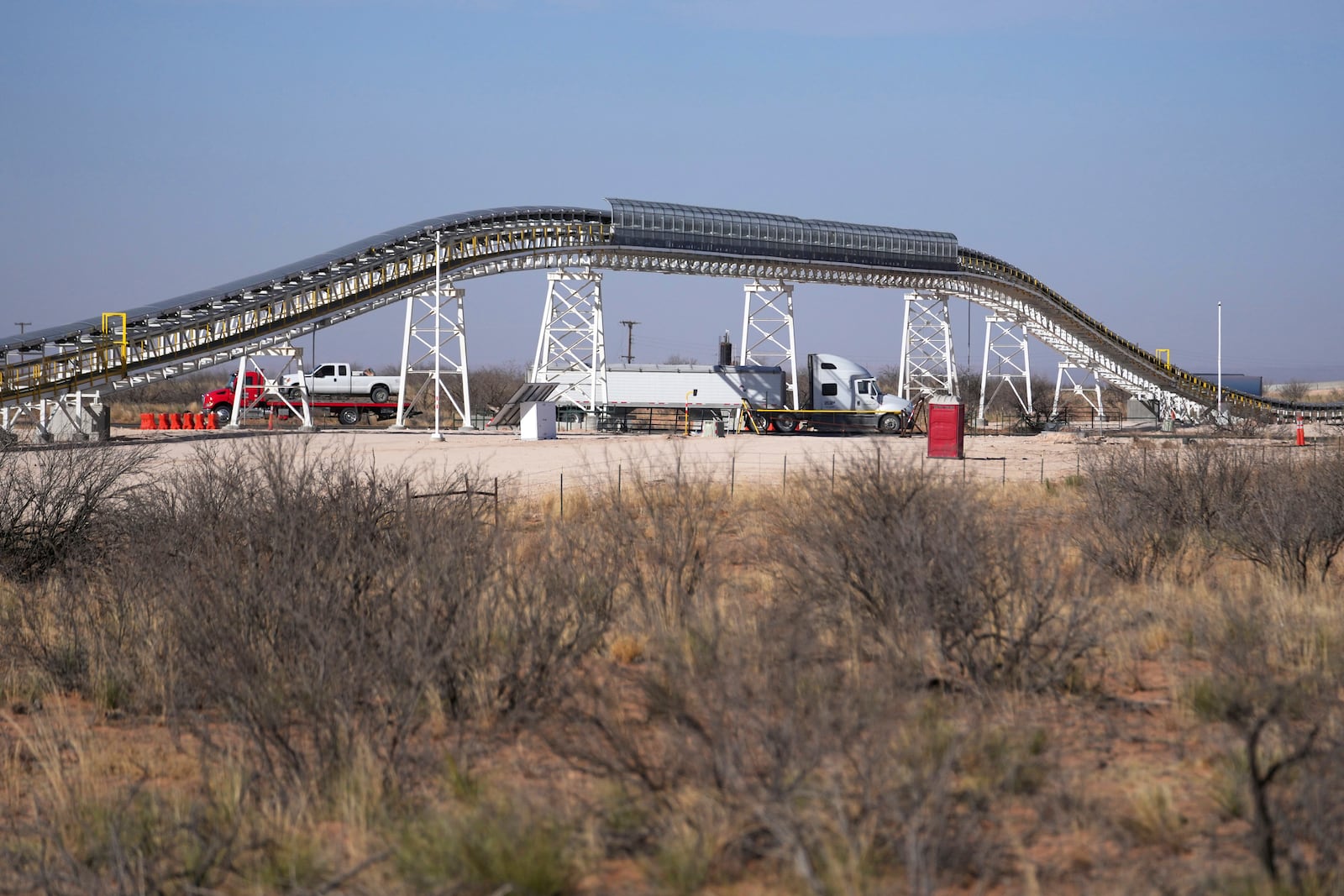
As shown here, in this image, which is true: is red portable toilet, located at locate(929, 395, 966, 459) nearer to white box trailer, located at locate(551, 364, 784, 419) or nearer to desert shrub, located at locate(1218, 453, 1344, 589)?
desert shrub, located at locate(1218, 453, 1344, 589)

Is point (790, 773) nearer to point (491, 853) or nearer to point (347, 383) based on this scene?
point (491, 853)

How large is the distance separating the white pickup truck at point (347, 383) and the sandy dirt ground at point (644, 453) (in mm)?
11026

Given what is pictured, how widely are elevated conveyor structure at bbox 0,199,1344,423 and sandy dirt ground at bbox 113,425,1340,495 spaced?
123 inches

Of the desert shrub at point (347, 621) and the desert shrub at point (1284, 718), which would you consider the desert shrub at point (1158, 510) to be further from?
the desert shrub at point (347, 621)

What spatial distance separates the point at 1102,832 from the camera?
5336 millimetres

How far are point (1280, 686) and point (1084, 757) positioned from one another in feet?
3.61

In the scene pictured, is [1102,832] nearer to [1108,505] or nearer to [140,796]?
[140,796]

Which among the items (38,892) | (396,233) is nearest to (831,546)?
(38,892)

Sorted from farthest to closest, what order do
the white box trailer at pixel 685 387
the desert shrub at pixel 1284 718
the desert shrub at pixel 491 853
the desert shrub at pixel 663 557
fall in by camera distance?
1. the white box trailer at pixel 685 387
2. the desert shrub at pixel 663 557
3. the desert shrub at pixel 491 853
4. the desert shrub at pixel 1284 718

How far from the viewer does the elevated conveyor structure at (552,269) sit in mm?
36250

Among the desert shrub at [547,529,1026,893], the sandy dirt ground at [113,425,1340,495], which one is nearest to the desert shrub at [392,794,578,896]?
the desert shrub at [547,529,1026,893]

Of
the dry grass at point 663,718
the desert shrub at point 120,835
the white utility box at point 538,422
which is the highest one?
the white utility box at point 538,422

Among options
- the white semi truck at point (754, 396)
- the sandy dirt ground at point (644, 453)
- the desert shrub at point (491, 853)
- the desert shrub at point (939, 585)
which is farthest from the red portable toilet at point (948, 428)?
the desert shrub at point (491, 853)

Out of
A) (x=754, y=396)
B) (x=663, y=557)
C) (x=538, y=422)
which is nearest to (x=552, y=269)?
(x=538, y=422)
